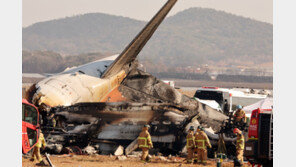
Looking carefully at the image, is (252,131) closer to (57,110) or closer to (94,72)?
(57,110)

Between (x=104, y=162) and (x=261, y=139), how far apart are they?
688 centimetres

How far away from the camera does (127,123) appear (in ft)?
79.0

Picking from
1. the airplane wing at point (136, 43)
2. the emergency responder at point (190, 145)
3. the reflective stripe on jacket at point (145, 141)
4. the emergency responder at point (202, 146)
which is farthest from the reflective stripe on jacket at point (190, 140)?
the airplane wing at point (136, 43)

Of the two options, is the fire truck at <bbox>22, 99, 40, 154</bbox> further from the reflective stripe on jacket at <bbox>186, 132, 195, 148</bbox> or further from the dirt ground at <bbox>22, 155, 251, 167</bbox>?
the reflective stripe on jacket at <bbox>186, 132, 195, 148</bbox>

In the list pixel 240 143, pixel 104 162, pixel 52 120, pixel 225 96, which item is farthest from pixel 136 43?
pixel 225 96

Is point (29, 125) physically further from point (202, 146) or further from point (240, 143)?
point (240, 143)

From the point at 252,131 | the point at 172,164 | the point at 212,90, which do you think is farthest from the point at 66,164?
the point at 212,90

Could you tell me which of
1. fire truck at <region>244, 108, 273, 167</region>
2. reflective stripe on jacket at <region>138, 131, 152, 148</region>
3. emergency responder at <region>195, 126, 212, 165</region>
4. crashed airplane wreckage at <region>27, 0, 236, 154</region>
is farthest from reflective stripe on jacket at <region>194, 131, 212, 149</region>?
fire truck at <region>244, 108, 273, 167</region>

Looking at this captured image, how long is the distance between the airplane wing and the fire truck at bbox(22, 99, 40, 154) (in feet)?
33.0

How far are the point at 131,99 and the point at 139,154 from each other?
920 centimetres

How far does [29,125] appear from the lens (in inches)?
791

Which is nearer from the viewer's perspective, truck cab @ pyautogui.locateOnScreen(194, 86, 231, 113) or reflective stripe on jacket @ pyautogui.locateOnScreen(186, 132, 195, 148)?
reflective stripe on jacket @ pyautogui.locateOnScreen(186, 132, 195, 148)

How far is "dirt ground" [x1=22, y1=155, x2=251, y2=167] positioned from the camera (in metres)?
19.6

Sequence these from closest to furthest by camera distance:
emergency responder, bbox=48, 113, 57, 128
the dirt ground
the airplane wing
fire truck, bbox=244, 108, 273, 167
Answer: fire truck, bbox=244, 108, 273, 167
the dirt ground
emergency responder, bbox=48, 113, 57, 128
the airplane wing
